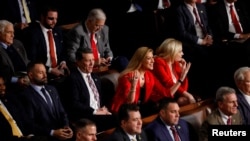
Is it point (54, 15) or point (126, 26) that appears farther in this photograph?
point (126, 26)

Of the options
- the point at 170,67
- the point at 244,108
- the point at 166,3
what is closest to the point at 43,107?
the point at 170,67

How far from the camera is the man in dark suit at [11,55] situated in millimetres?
4824

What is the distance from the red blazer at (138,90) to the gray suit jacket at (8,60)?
31.0 inches

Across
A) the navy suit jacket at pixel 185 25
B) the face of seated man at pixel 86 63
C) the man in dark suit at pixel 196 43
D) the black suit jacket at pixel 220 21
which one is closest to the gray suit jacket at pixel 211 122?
the face of seated man at pixel 86 63

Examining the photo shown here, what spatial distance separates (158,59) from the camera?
5.37m

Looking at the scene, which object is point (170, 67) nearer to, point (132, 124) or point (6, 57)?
point (132, 124)

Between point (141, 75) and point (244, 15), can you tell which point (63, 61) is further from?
point (244, 15)

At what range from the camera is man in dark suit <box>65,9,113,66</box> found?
5430 mm

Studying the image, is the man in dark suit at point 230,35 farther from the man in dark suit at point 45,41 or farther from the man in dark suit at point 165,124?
the man in dark suit at point 45,41

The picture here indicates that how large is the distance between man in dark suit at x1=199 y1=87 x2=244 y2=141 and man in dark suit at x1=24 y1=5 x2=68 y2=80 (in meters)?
1.23

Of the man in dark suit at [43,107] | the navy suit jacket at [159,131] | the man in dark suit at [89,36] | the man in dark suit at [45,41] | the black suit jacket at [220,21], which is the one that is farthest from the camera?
the black suit jacket at [220,21]

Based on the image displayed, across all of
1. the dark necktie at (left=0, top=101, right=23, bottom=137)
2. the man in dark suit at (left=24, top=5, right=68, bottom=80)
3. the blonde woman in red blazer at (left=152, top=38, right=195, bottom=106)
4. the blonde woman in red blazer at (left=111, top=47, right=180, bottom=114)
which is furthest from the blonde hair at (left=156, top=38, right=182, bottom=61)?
the dark necktie at (left=0, top=101, right=23, bottom=137)

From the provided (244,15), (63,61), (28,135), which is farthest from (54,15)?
(244,15)

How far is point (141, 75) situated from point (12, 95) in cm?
108
